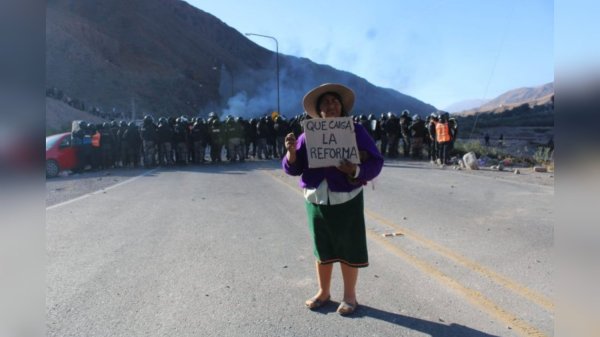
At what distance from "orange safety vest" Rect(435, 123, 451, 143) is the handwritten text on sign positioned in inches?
558

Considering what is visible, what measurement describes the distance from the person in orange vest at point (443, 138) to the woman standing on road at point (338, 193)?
14.0m

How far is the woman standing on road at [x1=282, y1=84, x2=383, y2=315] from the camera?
3.95m

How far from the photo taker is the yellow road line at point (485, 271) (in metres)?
4.28

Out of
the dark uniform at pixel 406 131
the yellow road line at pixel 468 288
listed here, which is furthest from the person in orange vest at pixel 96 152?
the yellow road line at pixel 468 288

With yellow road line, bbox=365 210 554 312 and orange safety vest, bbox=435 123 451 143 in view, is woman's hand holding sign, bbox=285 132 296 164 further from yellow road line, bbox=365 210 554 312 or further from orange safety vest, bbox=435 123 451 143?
orange safety vest, bbox=435 123 451 143

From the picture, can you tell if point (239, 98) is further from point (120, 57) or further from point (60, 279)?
point (60, 279)

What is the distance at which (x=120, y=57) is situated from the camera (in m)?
75.8

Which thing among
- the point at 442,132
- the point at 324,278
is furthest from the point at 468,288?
the point at 442,132

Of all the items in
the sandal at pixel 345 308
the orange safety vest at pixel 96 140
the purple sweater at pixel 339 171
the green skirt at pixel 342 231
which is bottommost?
the sandal at pixel 345 308

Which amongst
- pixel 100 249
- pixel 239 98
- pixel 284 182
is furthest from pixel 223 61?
pixel 100 249

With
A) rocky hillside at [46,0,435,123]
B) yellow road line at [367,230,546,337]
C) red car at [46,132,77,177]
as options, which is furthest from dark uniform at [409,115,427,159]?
rocky hillside at [46,0,435,123]

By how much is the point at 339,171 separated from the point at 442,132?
14400 mm

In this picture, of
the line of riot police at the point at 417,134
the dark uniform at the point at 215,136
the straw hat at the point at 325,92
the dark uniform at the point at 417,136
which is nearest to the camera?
the straw hat at the point at 325,92

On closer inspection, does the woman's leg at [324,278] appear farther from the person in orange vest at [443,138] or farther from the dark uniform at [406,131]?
the dark uniform at [406,131]
